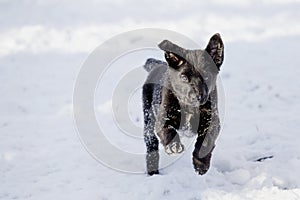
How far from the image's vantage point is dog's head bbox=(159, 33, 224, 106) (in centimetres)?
468

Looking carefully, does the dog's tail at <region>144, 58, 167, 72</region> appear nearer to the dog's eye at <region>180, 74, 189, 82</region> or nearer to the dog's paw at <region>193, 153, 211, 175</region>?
the dog's eye at <region>180, 74, 189, 82</region>

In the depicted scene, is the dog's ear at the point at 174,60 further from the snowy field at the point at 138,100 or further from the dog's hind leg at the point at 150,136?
the snowy field at the point at 138,100

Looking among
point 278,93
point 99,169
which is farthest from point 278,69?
point 99,169

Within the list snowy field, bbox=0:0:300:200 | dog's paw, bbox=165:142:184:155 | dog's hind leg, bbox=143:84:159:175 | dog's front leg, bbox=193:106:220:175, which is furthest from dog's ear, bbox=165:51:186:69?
snowy field, bbox=0:0:300:200

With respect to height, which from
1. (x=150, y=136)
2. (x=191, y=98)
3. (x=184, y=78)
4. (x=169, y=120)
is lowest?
(x=150, y=136)

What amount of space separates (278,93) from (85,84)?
134 inches

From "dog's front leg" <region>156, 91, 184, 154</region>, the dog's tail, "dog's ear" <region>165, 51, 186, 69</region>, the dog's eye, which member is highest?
the dog's tail

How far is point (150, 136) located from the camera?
575 cm

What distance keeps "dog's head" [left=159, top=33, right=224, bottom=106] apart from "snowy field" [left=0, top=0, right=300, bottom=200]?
1.13 meters

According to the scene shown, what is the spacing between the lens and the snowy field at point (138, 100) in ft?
18.1

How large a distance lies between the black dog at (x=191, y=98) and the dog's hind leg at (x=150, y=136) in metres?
0.34

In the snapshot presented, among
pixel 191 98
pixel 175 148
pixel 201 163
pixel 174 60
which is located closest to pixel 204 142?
pixel 201 163

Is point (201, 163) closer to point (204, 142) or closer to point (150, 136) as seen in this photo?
point (204, 142)

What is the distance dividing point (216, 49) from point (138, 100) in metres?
3.86
